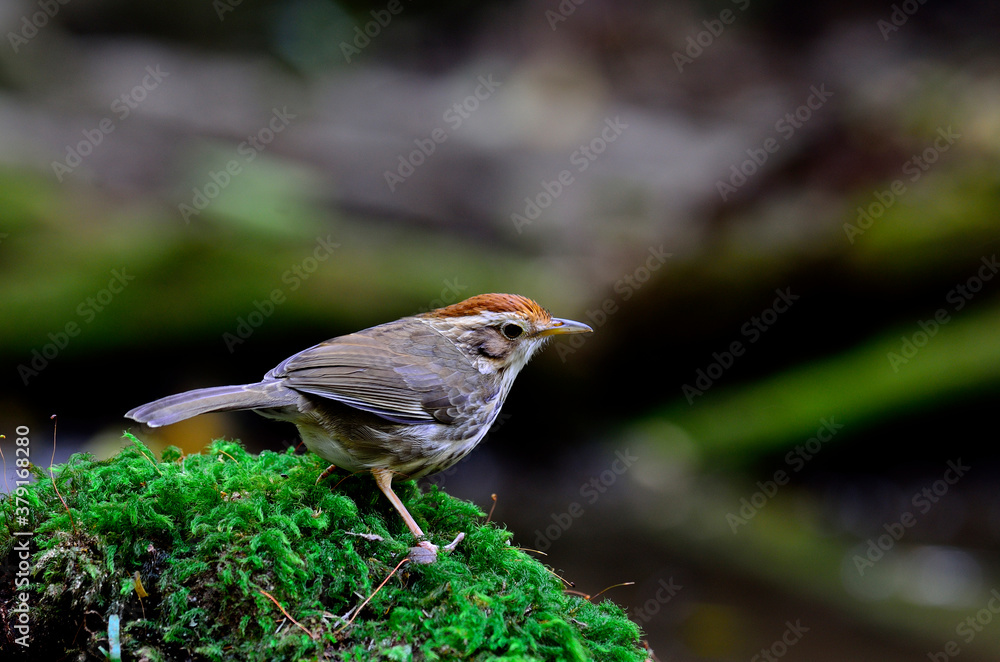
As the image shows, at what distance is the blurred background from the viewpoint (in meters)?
8.63

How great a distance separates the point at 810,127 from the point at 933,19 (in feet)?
14.3

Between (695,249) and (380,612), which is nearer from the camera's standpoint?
(380,612)

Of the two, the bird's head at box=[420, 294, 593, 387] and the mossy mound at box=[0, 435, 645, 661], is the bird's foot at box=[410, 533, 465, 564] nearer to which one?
the mossy mound at box=[0, 435, 645, 661]

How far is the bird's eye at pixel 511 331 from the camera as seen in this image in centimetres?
447

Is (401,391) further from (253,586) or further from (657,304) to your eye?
(657,304)

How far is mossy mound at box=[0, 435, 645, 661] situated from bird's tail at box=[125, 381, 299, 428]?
1.16 ft

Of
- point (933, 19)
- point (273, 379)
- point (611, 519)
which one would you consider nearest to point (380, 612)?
point (273, 379)

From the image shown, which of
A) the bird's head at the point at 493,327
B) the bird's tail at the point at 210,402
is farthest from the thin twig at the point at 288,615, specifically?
the bird's head at the point at 493,327

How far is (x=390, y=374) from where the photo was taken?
4086 mm

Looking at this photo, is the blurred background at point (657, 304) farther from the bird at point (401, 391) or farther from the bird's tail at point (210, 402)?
the bird's tail at point (210, 402)

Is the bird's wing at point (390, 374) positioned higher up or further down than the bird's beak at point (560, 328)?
further down

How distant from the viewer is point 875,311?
9242 millimetres

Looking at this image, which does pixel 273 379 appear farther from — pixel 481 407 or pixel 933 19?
pixel 933 19

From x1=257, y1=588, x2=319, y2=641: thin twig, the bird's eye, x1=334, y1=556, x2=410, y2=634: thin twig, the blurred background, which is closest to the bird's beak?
the bird's eye
